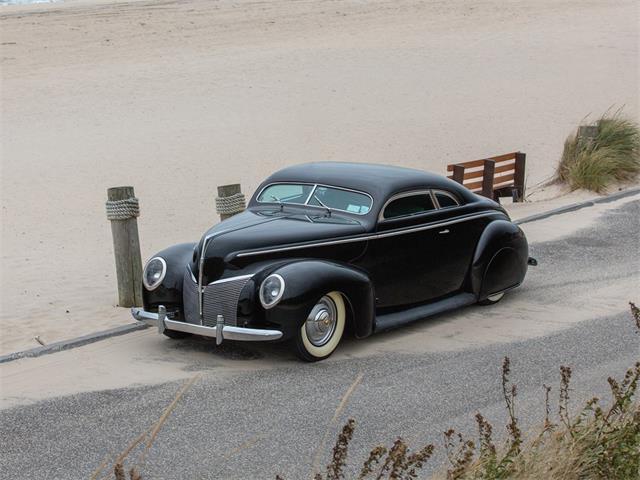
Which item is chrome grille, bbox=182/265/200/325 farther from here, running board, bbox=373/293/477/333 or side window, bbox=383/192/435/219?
side window, bbox=383/192/435/219

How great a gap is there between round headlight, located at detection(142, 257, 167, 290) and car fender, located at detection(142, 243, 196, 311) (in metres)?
0.03

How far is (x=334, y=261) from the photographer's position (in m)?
8.48

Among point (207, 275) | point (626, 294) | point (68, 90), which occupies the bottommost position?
point (626, 294)

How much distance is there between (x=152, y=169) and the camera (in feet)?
69.3

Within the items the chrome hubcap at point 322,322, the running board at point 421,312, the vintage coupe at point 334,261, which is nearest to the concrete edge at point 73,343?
the vintage coupe at point 334,261

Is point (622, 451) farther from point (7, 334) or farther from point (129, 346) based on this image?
point (7, 334)

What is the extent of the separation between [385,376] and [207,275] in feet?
5.56

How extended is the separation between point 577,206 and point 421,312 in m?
6.84

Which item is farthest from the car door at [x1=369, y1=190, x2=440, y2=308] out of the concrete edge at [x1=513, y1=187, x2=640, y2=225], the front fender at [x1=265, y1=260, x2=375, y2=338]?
the concrete edge at [x1=513, y1=187, x2=640, y2=225]

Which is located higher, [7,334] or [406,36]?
[406,36]

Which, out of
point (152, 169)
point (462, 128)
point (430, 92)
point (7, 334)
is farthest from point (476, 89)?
point (7, 334)

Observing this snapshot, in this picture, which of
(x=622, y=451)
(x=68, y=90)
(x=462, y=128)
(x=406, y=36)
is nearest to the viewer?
(x=622, y=451)

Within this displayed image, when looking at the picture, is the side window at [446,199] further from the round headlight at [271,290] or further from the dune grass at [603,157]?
the dune grass at [603,157]

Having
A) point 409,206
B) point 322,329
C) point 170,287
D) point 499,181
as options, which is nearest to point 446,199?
point 409,206
